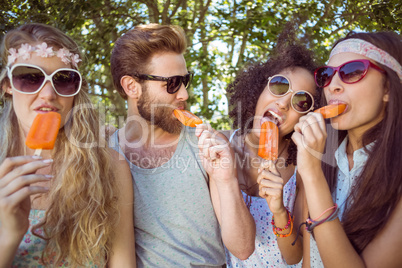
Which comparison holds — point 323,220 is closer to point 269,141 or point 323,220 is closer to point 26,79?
point 269,141

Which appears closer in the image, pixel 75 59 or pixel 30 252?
pixel 30 252

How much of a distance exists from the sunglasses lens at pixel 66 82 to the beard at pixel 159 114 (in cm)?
110

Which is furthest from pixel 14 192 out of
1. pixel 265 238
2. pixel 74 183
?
pixel 265 238

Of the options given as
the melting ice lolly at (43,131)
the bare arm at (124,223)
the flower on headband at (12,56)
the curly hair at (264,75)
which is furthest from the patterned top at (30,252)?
the curly hair at (264,75)

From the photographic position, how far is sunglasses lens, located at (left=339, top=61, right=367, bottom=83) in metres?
2.65

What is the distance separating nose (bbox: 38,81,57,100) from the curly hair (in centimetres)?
207

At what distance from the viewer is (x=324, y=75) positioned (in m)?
2.93

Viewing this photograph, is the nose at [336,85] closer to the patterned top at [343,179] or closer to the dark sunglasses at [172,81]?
the patterned top at [343,179]

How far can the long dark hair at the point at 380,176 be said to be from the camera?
2.45 m

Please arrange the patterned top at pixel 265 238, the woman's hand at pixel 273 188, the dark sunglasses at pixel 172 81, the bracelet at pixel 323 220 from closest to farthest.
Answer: the bracelet at pixel 323 220, the woman's hand at pixel 273 188, the patterned top at pixel 265 238, the dark sunglasses at pixel 172 81

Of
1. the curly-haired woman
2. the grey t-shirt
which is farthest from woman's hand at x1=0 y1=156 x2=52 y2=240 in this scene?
the curly-haired woman

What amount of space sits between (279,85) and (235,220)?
1407 millimetres

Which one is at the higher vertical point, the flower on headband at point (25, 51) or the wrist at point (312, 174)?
the flower on headband at point (25, 51)

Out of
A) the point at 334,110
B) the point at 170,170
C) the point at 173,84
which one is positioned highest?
the point at 173,84
